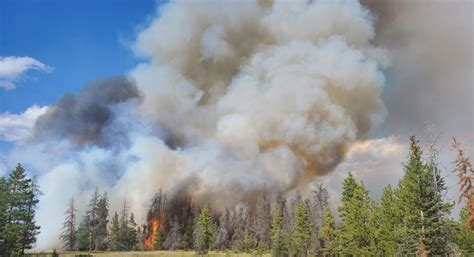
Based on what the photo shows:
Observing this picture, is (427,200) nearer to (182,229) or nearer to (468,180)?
(468,180)

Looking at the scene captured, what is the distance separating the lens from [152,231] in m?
109

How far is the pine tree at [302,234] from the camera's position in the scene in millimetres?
71125

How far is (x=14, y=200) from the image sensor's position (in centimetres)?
5100

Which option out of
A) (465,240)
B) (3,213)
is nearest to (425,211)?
(465,240)

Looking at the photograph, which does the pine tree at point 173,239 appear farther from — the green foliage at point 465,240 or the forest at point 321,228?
the green foliage at point 465,240

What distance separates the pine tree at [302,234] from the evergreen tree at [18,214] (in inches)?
1535

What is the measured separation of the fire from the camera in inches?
3955

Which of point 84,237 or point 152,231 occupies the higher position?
point 152,231

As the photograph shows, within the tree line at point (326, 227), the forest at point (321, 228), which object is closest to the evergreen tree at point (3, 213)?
the forest at point (321, 228)

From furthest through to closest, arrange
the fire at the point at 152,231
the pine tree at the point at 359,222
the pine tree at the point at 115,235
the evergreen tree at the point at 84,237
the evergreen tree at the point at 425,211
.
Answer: the fire at the point at 152,231 < the pine tree at the point at 115,235 < the evergreen tree at the point at 84,237 < the pine tree at the point at 359,222 < the evergreen tree at the point at 425,211

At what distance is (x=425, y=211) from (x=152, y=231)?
271 ft

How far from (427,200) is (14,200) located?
43916 mm

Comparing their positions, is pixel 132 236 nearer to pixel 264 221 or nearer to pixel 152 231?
pixel 152 231

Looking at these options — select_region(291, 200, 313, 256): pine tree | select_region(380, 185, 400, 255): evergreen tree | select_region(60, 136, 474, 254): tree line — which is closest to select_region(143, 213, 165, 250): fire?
select_region(60, 136, 474, 254): tree line
